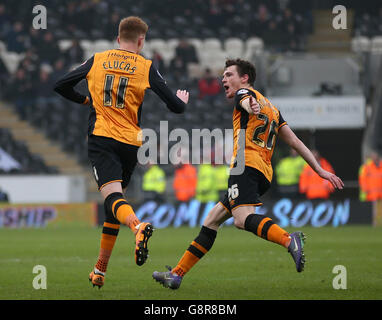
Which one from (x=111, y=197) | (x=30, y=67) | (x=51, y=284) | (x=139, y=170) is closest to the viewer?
(x=111, y=197)

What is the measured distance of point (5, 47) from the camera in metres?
26.1

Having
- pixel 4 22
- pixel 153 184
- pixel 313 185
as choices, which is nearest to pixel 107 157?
pixel 313 185

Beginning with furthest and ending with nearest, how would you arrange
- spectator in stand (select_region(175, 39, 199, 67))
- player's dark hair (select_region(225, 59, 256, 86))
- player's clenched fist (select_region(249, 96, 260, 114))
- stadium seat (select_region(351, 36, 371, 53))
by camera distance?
1. spectator in stand (select_region(175, 39, 199, 67))
2. stadium seat (select_region(351, 36, 371, 53))
3. player's dark hair (select_region(225, 59, 256, 86))
4. player's clenched fist (select_region(249, 96, 260, 114))

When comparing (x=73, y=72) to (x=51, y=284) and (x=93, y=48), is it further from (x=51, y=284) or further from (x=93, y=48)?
(x=93, y=48)

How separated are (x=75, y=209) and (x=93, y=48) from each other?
24.1 ft

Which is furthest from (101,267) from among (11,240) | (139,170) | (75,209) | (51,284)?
(139,170)

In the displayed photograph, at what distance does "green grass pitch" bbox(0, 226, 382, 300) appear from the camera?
23.7ft

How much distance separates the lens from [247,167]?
724cm

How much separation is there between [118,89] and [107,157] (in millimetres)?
575

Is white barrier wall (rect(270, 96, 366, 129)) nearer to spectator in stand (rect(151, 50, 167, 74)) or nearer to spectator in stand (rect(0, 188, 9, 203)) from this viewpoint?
spectator in stand (rect(151, 50, 167, 74))

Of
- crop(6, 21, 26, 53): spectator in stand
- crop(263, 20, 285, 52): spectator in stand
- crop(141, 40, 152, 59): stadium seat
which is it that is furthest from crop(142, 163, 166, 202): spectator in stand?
crop(6, 21, 26, 53): spectator in stand

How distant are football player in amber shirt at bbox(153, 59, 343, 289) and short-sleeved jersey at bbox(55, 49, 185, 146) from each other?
0.56 m

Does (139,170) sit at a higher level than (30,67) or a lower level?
lower

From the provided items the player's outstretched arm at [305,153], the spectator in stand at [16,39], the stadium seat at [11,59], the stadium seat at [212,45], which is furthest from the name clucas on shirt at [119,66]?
the stadium seat at [11,59]
